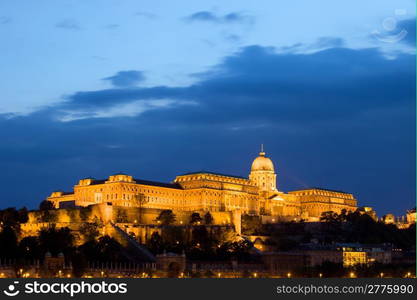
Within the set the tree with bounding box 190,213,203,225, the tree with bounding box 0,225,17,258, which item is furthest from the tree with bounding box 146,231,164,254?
the tree with bounding box 190,213,203,225

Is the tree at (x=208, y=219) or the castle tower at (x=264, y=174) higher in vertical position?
the castle tower at (x=264, y=174)

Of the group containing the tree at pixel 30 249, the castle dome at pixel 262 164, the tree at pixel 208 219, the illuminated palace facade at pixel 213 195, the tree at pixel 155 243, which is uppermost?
the castle dome at pixel 262 164

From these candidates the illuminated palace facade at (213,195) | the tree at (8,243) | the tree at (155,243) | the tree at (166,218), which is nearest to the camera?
the tree at (8,243)

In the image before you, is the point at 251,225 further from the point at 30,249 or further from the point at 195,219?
the point at 30,249

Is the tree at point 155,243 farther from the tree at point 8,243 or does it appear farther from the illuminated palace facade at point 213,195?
the illuminated palace facade at point 213,195

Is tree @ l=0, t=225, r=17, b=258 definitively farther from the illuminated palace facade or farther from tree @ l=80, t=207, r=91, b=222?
the illuminated palace facade

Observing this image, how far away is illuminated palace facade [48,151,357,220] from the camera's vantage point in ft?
492

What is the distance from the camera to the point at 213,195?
15988cm

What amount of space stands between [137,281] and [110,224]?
204 feet

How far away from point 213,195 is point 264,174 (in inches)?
943

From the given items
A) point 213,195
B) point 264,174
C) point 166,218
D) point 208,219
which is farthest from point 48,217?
point 264,174

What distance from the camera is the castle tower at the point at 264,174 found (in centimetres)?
18088

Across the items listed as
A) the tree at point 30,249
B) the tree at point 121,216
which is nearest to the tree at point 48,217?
the tree at point 121,216

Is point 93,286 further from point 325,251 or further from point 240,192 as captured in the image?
point 240,192
